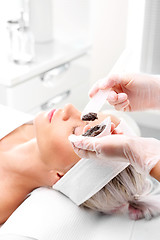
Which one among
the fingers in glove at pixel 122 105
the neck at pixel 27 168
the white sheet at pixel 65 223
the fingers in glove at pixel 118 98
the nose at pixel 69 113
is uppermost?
the fingers in glove at pixel 118 98

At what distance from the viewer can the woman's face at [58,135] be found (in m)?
1.24

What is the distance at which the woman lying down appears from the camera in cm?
120

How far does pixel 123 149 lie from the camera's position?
102 centimetres

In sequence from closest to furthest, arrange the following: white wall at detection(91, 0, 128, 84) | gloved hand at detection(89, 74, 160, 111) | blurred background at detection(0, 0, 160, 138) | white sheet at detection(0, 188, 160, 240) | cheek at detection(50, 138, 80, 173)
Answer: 1. white sheet at detection(0, 188, 160, 240)
2. cheek at detection(50, 138, 80, 173)
3. gloved hand at detection(89, 74, 160, 111)
4. blurred background at detection(0, 0, 160, 138)
5. white wall at detection(91, 0, 128, 84)

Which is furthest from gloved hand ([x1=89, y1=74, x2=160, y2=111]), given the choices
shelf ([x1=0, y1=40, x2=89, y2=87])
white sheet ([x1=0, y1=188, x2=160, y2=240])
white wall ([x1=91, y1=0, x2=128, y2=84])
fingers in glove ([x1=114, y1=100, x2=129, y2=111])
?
white wall ([x1=91, y1=0, x2=128, y2=84])

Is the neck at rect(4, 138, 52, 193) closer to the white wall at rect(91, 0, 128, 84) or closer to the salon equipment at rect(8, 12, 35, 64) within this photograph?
the salon equipment at rect(8, 12, 35, 64)

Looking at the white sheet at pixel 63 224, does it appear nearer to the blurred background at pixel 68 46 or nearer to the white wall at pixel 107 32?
the blurred background at pixel 68 46

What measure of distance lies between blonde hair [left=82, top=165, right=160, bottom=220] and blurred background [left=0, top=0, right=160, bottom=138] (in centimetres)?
87

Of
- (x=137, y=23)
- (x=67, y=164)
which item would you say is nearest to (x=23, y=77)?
(x=67, y=164)

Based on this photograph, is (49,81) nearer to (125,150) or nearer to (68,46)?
(68,46)

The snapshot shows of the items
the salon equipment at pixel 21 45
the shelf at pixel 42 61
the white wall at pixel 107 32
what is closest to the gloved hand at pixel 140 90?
the shelf at pixel 42 61

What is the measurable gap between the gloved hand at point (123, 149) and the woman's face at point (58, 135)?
7.5 inches

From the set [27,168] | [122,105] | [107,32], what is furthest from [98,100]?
[107,32]

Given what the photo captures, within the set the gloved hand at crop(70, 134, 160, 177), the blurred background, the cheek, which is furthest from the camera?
the blurred background
